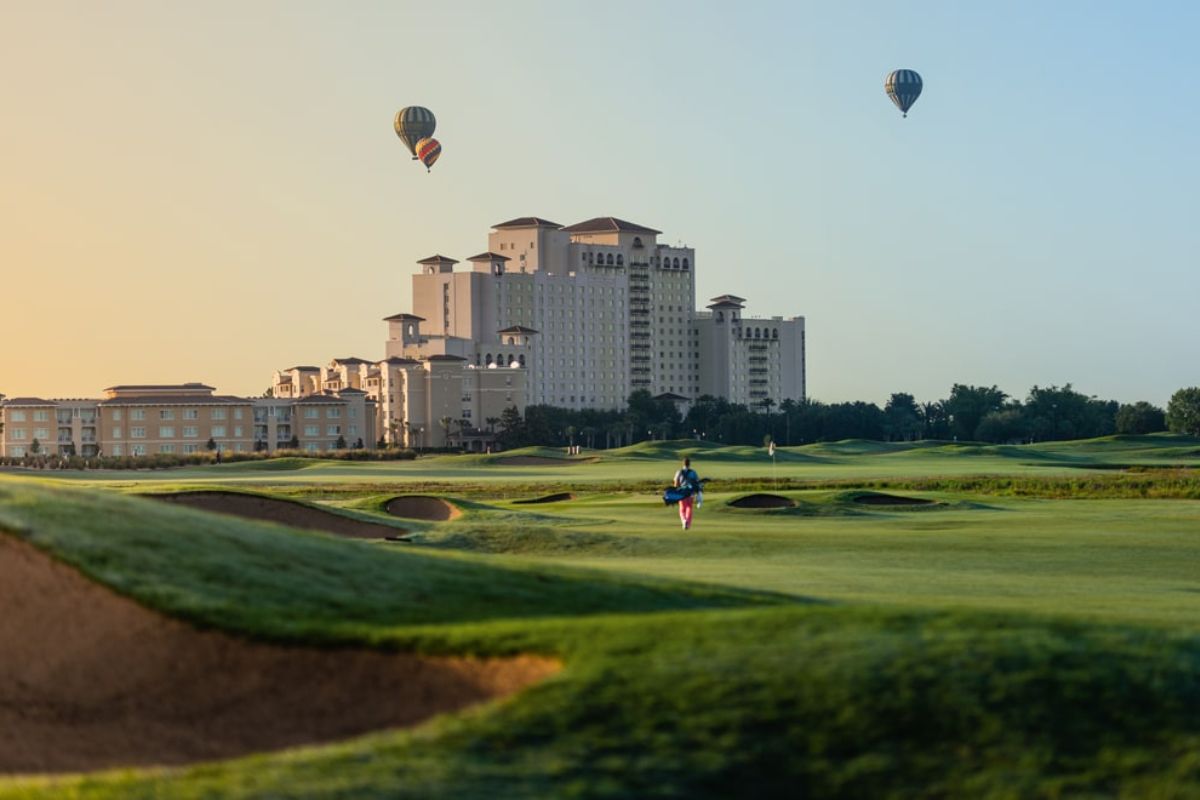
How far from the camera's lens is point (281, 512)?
4000cm

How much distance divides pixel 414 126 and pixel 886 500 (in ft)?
389

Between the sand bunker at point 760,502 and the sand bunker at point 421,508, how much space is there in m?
9.77

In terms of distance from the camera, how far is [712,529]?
4425 cm

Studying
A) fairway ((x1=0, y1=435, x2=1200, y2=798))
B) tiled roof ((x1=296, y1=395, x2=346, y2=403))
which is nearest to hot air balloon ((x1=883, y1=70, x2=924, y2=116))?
tiled roof ((x1=296, y1=395, x2=346, y2=403))

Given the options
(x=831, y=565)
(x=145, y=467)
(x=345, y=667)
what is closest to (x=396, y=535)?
(x=831, y=565)

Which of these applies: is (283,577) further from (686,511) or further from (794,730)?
(686,511)

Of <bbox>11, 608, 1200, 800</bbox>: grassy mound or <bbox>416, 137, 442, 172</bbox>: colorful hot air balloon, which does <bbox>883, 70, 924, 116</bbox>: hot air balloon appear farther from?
<bbox>11, 608, 1200, 800</bbox>: grassy mound

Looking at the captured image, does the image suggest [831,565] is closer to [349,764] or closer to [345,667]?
[345,667]

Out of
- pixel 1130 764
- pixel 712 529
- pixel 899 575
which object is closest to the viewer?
pixel 1130 764

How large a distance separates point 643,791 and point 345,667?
369 centimetres

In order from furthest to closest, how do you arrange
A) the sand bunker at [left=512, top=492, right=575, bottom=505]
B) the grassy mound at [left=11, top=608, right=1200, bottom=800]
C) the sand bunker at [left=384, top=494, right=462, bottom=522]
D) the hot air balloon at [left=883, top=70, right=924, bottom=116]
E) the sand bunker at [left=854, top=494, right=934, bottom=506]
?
the hot air balloon at [left=883, top=70, right=924, bottom=116] < the sand bunker at [left=512, top=492, right=575, bottom=505] < the sand bunker at [left=854, top=494, right=934, bottom=506] < the sand bunker at [left=384, top=494, right=462, bottom=522] < the grassy mound at [left=11, top=608, right=1200, bottom=800]

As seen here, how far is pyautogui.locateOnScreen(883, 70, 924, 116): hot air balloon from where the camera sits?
155125mm

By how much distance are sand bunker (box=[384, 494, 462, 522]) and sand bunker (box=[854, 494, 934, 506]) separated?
15000mm

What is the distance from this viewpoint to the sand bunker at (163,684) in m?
13.8
